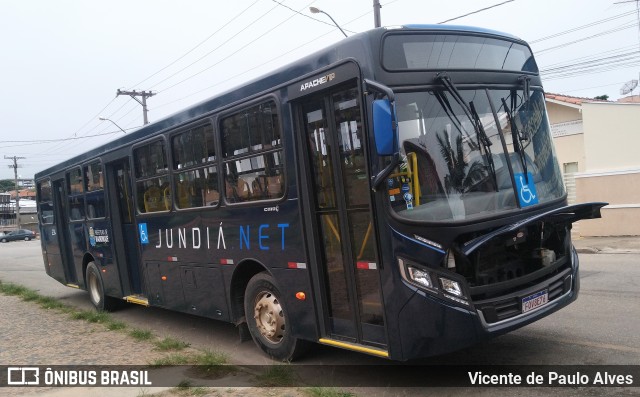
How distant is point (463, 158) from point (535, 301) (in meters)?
1.39

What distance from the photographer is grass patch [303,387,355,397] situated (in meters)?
4.71

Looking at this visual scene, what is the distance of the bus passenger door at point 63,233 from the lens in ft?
40.1

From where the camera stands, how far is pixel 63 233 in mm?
12508

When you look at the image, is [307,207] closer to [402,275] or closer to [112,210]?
[402,275]

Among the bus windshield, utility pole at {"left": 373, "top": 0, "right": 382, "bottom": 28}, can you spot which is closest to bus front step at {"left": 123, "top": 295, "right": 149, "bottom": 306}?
the bus windshield

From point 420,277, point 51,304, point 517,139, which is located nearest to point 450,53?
point 517,139

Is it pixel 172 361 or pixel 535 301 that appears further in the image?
pixel 172 361

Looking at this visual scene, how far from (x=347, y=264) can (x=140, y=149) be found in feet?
16.1

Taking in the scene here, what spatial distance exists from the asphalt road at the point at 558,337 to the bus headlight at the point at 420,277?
1.10 meters

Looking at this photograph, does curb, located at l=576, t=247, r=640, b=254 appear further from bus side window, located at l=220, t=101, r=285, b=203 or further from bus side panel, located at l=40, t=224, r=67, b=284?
bus side panel, located at l=40, t=224, r=67, b=284

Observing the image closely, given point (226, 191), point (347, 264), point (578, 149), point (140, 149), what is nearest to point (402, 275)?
point (347, 264)

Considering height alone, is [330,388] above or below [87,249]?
below

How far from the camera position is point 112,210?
388 inches

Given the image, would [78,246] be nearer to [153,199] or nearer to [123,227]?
[123,227]
